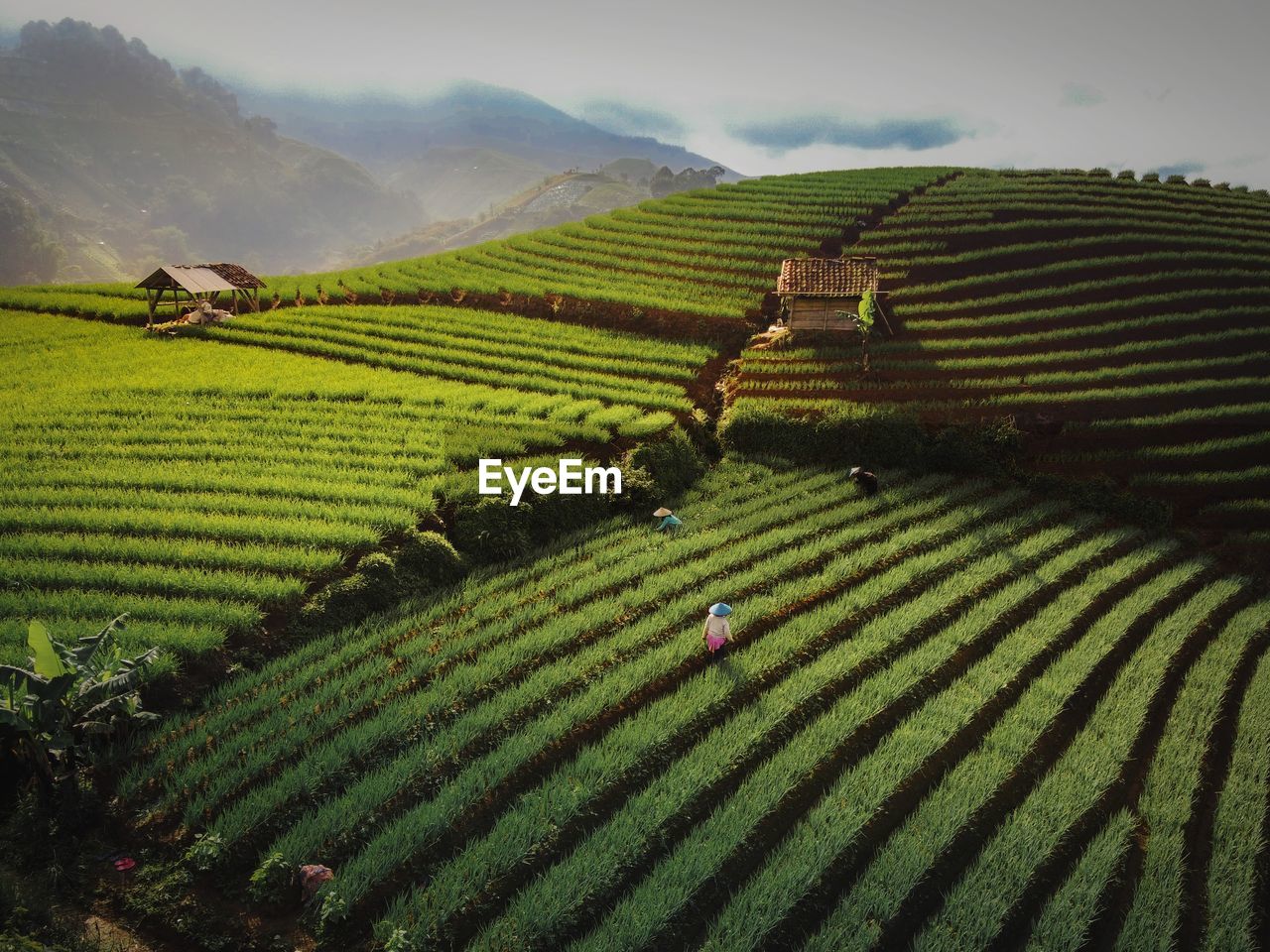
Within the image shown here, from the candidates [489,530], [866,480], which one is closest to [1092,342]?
[866,480]

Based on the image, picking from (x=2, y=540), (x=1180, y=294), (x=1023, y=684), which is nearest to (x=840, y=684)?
(x=1023, y=684)

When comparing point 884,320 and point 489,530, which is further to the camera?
point 884,320

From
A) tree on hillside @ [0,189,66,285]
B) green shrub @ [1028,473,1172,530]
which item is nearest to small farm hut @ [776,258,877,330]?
green shrub @ [1028,473,1172,530]

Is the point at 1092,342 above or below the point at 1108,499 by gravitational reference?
above

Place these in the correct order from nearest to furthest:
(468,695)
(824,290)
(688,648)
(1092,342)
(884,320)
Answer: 1. (468,695)
2. (688,648)
3. (1092,342)
4. (824,290)
5. (884,320)

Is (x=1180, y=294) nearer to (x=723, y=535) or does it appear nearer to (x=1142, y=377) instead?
(x=1142, y=377)

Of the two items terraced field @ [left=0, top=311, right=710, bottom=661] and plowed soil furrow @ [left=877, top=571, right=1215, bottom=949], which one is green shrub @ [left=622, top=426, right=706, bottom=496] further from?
plowed soil furrow @ [left=877, top=571, right=1215, bottom=949]

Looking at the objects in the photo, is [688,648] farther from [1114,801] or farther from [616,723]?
[1114,801]

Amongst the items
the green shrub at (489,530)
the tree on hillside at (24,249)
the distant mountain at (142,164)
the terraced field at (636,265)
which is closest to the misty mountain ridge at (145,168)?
the distant mountain at (142,164)
